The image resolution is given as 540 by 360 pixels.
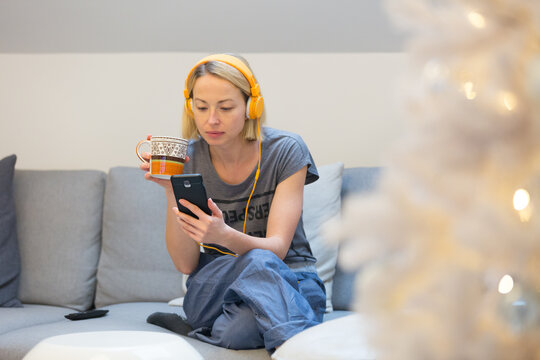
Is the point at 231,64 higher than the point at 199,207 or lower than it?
higher

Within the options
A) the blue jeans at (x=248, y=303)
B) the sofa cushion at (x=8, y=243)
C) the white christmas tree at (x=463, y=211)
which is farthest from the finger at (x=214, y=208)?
the sofa cushion at (x=8, y=243)

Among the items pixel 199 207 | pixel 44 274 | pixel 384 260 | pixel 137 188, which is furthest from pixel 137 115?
pixel 384 260

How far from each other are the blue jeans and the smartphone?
0.17 metres

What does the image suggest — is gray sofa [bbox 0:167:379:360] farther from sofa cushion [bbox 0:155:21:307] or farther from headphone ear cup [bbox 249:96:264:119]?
headphone ear cup [bbox 249:96:264:119]

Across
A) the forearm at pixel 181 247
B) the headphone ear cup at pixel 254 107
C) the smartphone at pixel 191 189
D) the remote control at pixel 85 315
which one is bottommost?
the remote control at pixel 85 315

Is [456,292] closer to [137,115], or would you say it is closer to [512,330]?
[512,330]

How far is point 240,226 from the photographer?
5.30 ft

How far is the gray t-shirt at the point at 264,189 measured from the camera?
1612 millimetres

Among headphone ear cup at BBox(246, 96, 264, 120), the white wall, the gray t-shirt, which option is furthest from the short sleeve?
the white wall

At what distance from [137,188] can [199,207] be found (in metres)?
0.91

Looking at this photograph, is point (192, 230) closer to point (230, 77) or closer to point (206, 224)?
point (206, 224)

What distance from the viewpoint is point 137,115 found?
2.56 metres

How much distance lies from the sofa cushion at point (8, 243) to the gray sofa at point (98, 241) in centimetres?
7

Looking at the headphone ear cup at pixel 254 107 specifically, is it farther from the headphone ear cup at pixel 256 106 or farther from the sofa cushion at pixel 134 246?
the sofa cushion at pixel 134 246
